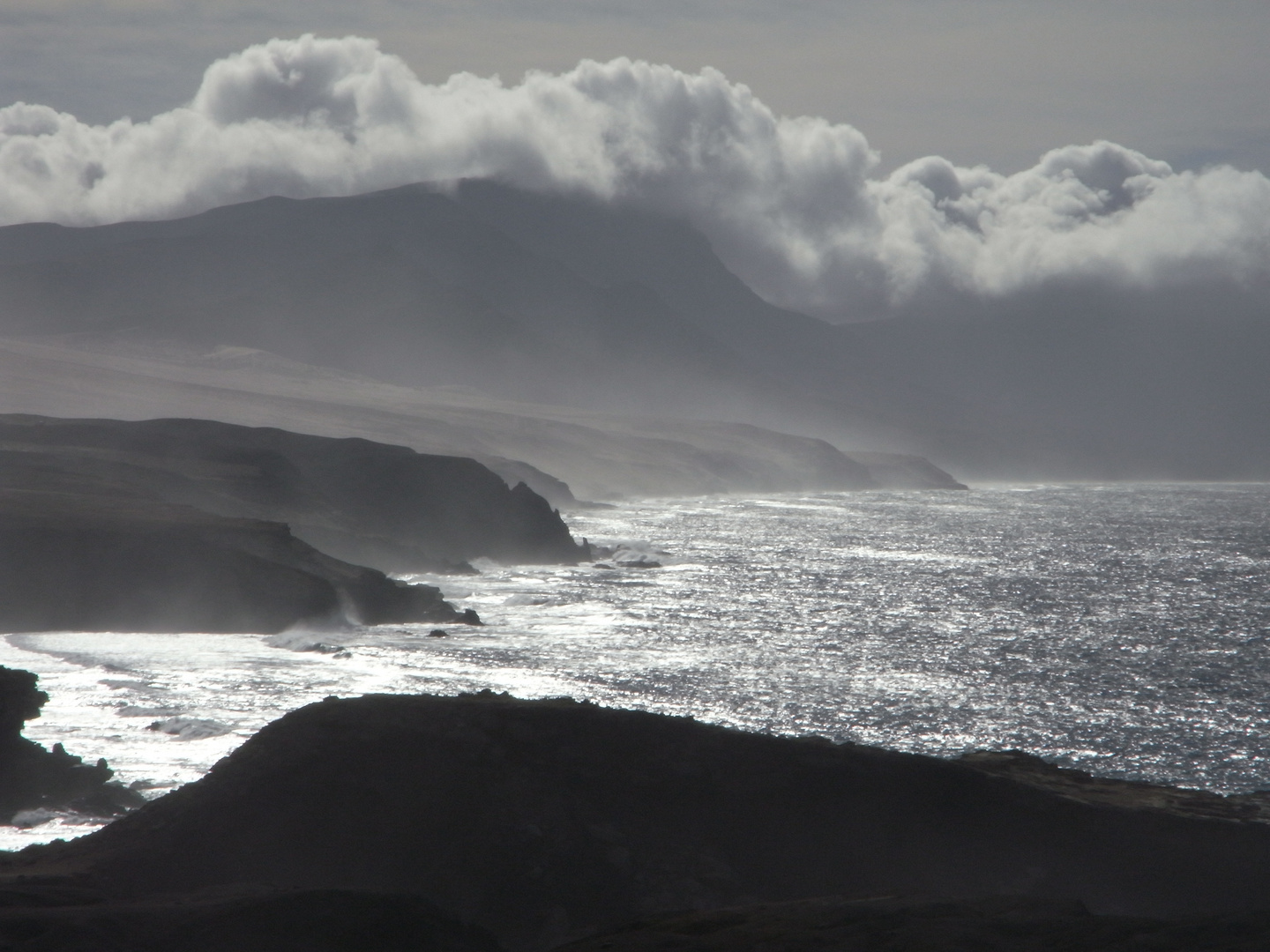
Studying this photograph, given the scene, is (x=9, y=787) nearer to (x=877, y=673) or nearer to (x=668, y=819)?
(x=668, y=819)

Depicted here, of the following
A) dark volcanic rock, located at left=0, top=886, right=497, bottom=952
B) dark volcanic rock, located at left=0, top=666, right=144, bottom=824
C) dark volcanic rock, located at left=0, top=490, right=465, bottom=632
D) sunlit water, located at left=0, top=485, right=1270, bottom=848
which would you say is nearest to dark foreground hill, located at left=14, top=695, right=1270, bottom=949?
dark volcanic rock, located at left=0, top=886, right=497, bottom=952

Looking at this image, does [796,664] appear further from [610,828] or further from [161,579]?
[161,579]

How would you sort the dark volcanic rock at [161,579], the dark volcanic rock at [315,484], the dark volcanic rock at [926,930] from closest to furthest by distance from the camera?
the dark volcanic rock at [926,930]
the dark volcanic rock at [161,579]
the dark volcanic rock at [315,484]

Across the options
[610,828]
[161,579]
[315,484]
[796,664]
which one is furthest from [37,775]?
[315,484]

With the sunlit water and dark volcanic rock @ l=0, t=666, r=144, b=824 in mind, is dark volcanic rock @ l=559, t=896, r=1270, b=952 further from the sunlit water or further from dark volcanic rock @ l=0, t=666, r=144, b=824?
the sunlit water

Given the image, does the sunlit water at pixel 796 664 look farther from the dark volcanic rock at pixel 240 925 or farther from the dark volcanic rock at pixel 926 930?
the dark volcanic rock at pixel 926 930

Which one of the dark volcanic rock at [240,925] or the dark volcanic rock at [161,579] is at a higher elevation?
the dark volcanic rock at [161,579]

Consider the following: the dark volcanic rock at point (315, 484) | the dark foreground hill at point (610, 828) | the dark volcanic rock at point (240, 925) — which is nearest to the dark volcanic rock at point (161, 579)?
the dark volcanic rock at point (315, 484)
